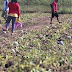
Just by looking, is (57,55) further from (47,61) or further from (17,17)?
(17,17)

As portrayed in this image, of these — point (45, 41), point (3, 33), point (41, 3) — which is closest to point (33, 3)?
point (41, 3)

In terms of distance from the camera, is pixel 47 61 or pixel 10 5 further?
pixel 10 5

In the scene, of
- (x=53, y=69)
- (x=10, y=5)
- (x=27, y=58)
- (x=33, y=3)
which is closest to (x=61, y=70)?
(x=53, y=69)

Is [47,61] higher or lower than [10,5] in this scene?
lower

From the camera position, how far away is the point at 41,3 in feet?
96.5

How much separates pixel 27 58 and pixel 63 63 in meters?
0.71

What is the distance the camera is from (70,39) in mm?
7742

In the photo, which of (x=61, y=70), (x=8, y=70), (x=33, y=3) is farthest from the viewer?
(x=33, y=3)

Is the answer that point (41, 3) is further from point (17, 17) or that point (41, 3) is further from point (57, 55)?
point (57, 55)

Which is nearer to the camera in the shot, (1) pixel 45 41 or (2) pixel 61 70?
(2) pixel 61 70

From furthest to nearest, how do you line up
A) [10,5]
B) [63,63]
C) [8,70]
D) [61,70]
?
[10,5]
[63,63]
[61,70]
[8,70]

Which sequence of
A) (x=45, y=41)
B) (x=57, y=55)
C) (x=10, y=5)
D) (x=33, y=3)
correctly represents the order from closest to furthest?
(x=57, y=55) → (x=45, y=41) → (x=10, y=5) → (x=33, y=3)

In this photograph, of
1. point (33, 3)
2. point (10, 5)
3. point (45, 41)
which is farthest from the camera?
point (33, 3)

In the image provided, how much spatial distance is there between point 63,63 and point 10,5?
4.34 m
